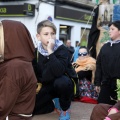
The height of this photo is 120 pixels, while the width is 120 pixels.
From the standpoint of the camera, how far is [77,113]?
5.34m

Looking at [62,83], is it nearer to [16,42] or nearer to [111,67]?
[111,67]

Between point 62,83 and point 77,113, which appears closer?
point 62,83

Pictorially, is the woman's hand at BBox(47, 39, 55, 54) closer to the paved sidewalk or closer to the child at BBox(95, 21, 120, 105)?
the child at BBox(95, 21, 120, 105)

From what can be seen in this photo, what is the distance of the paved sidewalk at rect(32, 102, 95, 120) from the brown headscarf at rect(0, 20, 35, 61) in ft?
8.11

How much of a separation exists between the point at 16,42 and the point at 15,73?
0.77 ft

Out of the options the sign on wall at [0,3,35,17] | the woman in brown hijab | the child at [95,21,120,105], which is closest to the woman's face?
the child at [95,21,120,105]

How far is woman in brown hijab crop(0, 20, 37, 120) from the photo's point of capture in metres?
2.34

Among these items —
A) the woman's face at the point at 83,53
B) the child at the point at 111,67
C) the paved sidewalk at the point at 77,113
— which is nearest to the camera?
the child at the point at 111,67

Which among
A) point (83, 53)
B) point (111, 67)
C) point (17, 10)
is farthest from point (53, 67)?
point (17, 10)

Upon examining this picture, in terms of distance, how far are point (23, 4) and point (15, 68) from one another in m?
14.2

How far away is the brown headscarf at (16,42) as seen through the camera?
240 cm

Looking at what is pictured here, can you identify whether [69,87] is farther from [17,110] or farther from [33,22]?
[33,22]

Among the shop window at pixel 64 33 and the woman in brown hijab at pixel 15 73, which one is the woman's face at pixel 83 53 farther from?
the shop window at pixel 64 33

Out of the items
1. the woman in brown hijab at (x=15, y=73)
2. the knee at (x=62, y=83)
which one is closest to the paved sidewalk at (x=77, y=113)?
the knee at (x=62, y=83)
